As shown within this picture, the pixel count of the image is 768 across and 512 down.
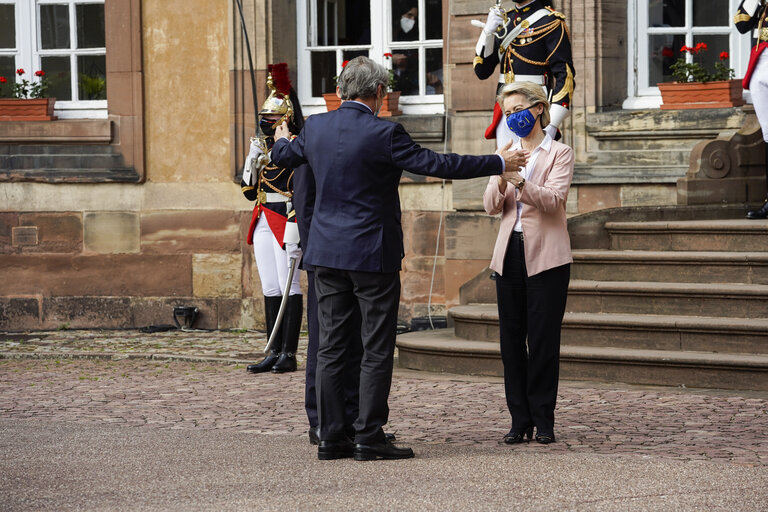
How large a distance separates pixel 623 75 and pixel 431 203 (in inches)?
80.7

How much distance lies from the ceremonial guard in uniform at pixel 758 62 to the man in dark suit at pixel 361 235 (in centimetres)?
417

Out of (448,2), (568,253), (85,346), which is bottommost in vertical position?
(85,346)

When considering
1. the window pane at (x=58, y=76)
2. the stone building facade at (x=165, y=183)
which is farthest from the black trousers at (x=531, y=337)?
the window pane at (x=58, y=76)

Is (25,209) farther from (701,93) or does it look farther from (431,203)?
(701,93)

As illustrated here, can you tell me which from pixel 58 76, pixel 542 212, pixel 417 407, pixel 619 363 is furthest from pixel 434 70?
pixel 542 212

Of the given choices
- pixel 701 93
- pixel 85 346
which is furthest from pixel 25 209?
pixel 701 93

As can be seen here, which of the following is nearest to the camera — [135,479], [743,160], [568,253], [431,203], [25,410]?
[135,479]

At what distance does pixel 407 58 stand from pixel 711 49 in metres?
2.81

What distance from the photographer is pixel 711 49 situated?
11.6 m

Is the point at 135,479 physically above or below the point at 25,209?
below

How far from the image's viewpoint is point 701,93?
1103cm

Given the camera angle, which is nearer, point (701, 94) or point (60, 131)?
point (701, 94)

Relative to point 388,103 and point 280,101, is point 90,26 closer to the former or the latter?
point 388,103

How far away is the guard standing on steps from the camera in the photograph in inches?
362
